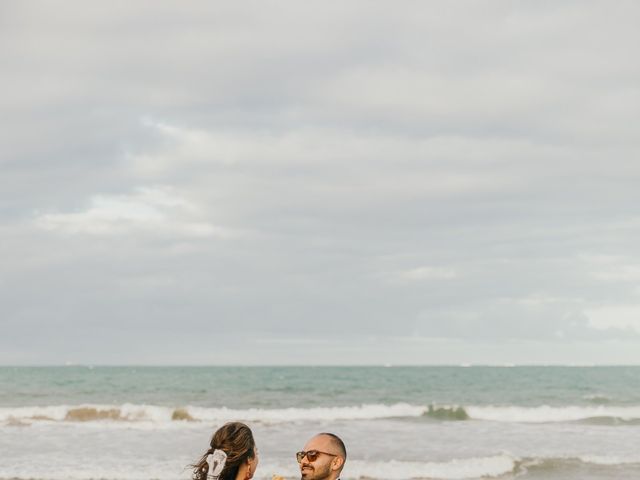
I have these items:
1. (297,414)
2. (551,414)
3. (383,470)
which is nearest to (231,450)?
(383,470)

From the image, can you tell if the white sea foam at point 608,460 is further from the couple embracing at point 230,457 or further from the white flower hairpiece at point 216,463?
the white flower hairpiece at point 216,463

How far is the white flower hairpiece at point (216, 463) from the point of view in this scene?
5277 mm

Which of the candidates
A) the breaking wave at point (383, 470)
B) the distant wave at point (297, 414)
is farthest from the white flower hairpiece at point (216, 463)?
the distant wave at point (297, 414)

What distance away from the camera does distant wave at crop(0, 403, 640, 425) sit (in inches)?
1178

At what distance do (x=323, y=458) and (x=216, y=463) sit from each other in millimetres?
773

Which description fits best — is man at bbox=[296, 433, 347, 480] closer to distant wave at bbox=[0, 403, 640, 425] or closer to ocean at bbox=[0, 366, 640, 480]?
ocean at bbox=[0, 366, 640, 480]

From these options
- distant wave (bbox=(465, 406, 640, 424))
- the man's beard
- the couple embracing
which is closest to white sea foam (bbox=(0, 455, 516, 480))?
the couple embracing

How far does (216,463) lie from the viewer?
5297 mm

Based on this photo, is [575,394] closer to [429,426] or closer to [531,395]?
[531,395]

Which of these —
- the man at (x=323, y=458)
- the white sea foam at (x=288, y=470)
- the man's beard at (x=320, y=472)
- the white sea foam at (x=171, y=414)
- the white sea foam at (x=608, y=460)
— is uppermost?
the man at (x=323, y=458)

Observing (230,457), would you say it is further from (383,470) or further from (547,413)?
(547,413)

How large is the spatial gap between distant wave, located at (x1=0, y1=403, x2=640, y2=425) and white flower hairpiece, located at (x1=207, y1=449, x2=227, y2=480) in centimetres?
2308

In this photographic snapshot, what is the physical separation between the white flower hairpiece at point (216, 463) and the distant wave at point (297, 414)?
909 inches

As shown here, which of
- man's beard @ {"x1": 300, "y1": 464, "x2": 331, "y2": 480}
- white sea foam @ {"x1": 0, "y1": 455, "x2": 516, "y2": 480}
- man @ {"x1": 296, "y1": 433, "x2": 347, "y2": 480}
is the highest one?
man @ {"x1": 296, "y1": 433, "x2": 347, "y2": 480}
